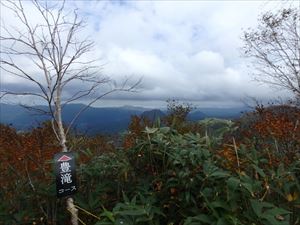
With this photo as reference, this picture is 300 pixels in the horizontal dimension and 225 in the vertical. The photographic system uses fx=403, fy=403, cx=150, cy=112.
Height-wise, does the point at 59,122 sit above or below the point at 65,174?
above

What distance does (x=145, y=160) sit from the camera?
4.14 metres

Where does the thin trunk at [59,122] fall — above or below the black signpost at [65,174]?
above

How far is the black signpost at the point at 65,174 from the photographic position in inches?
153

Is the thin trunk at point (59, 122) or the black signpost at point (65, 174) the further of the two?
the thin trunk at point (59, 122)

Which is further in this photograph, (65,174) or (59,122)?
(59,122)

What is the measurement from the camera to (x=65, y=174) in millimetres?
3939

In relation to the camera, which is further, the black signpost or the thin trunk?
the thin trunk

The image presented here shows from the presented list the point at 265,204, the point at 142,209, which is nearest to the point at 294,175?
the point at 265,204

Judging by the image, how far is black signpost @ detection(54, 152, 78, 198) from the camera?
3.88m

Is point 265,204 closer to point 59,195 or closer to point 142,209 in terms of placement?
point 142,209

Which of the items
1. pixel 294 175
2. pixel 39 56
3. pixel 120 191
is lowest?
pixel 120 191

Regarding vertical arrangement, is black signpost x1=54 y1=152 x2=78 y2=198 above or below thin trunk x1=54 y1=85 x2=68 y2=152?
below

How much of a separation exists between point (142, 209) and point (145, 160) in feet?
2.80

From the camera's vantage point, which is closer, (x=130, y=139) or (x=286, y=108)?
(x=130, y=139)
